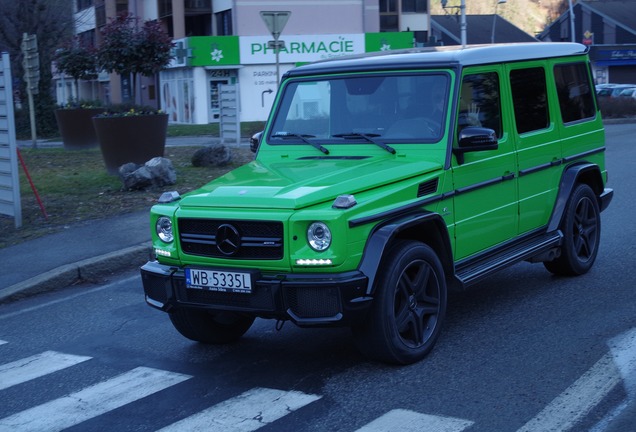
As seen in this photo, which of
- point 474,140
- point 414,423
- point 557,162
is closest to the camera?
point 414,423

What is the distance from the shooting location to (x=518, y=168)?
289 inches

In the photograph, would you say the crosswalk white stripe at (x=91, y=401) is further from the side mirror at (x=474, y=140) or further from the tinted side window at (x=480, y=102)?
the tinted side window at (x=480, y=102)

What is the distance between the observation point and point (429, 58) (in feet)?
22.6

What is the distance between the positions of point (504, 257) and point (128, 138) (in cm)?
1066

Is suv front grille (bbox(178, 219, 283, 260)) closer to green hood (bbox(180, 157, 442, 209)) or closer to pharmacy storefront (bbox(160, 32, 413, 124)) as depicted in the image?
green hood (bbox(180, 157, 442, 209))

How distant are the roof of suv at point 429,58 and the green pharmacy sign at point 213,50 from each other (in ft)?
133

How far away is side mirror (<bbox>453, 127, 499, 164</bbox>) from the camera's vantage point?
255 inches

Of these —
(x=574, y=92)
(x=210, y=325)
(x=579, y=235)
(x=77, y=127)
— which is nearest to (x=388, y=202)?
(x=210, y=325)

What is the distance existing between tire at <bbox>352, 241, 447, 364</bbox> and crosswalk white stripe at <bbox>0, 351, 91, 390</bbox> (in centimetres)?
228

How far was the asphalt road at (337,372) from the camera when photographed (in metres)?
5.18

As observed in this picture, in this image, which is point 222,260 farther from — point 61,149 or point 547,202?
point 61,149

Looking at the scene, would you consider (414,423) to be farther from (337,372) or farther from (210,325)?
(210,325)

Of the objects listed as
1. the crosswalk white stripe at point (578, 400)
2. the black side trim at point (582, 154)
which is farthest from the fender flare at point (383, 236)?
the black side trim at point (582, 154)

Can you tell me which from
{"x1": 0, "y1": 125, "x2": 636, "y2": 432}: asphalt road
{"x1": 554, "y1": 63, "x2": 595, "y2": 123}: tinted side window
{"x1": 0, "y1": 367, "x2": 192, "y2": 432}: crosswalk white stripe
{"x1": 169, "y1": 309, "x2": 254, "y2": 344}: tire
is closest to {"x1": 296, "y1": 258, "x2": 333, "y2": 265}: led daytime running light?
{"x1": 0, "y1": 125, "x2": 636, "y2": 432}: asphalt road
